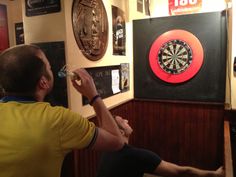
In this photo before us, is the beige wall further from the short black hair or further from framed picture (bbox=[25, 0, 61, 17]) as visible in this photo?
the short black hair

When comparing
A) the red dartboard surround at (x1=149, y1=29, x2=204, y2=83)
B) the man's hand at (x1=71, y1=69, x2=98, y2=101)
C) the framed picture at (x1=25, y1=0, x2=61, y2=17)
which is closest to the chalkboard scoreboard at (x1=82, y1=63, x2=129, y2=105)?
the red dartboard surround at (x1=149, y1=29, x2=204, y2=83)

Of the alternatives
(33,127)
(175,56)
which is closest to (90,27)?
(175,56)

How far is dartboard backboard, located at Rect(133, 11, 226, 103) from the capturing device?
271 centimetres

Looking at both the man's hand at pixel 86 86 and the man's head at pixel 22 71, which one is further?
the man's hand at pixel 86 86

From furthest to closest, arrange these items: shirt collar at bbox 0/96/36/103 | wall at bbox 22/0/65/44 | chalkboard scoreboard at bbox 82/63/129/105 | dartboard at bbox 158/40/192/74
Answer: dartboard at bbox 158/40/192/74 → chalkboard scoreboard at bbox 82/63/129/105 → wall at bbox 22/0/65/44 → shirt collar at bbox 0/96/36/103

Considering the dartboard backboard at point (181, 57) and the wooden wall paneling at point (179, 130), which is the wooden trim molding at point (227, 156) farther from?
the dartboard backboard at point (181, 57)

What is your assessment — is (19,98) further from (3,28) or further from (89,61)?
(3,28)

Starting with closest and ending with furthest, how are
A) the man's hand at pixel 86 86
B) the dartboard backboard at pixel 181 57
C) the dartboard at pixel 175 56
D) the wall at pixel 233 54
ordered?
the man's hand at pixel 86 86 < the wall at pixel 233 54 < the dartboard backboard at pixel 181 57 < the dartboard at pixel 175 56

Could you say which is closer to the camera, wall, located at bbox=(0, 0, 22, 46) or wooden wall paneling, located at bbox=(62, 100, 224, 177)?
wooden wall paneling, located at bbox=(62, 100, 224, 177)

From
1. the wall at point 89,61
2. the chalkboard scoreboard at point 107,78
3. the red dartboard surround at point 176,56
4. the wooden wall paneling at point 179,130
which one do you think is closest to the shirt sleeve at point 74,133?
the wall at point 89,61

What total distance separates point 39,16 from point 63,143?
1.50m

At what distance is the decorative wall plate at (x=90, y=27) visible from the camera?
2.12 meters

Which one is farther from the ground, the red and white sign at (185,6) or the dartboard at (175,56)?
the red and white sign at (185,6)

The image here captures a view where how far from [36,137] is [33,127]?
0.12 feet
